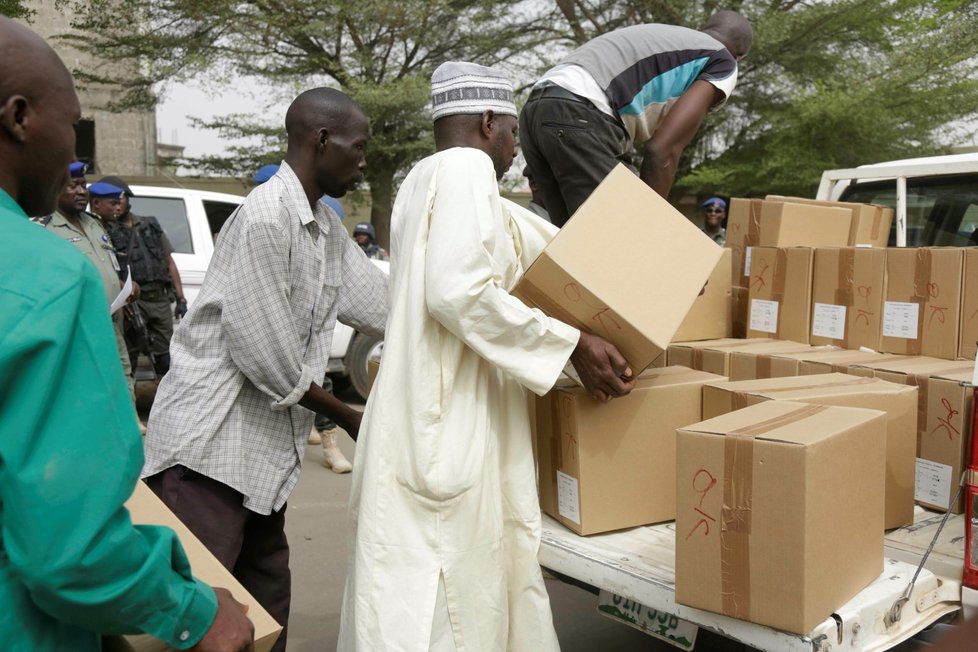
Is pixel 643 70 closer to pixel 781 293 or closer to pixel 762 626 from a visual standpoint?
pixel 781 293

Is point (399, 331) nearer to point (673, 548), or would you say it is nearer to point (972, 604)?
point (673, 548)

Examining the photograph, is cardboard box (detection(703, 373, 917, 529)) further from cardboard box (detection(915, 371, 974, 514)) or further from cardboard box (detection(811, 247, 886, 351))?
cardboard box (detection(811, 247, 886, 351))

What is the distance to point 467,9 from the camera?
17.7 m

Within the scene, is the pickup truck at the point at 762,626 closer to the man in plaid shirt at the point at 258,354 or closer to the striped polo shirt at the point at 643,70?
the man in plaid shirt at the point at 258,354

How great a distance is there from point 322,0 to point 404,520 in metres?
16.0

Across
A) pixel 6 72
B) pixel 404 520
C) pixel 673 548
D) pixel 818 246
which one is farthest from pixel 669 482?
pixel 6 72

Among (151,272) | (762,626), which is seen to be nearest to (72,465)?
(762,626)

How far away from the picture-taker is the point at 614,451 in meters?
2.46

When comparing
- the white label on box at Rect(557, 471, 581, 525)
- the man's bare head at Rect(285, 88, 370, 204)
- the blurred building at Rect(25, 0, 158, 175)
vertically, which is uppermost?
the blurred building at Rect(25, 0, 158, 175)

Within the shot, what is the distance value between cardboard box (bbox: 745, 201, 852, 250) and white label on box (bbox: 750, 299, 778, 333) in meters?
0.24

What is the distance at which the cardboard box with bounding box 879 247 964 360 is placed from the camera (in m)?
2.92

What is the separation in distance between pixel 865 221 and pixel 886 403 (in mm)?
1498

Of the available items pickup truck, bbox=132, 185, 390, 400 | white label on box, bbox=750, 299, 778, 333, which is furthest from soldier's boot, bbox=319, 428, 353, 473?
white label on box, bbox=750, 299, 778, 333

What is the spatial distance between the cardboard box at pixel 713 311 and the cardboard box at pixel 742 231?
0.08 meters
